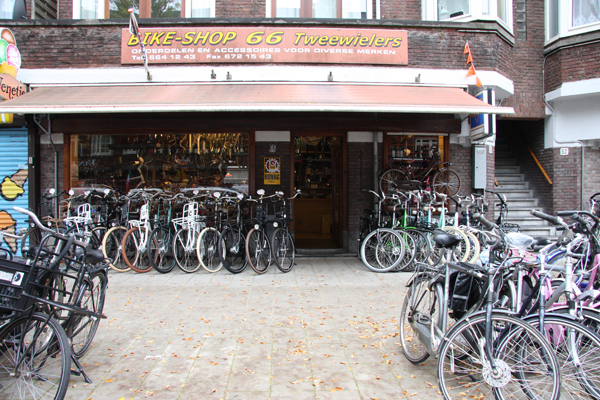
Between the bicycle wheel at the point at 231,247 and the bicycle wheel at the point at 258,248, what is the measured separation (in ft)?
0.60

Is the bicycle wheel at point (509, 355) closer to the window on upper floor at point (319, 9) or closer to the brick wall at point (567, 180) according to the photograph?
the window on upper floor at point (319, 9)

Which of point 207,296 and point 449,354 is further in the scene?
point 207,296

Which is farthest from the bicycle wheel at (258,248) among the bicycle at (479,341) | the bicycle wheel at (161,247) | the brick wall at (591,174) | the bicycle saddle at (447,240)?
the brick wall at (591,174)

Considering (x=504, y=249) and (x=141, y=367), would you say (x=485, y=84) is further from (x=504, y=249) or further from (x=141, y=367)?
(x=141, y=367)

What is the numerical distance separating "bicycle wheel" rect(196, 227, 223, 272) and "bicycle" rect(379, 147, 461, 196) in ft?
11.4

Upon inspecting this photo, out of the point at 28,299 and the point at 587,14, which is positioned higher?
the point at 587,14

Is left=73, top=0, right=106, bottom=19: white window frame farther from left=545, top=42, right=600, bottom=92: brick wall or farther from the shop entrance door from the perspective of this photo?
left=545, top=42, right=600, bottom=92: brick wall

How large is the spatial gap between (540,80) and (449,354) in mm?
8956

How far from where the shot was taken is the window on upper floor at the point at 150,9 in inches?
340

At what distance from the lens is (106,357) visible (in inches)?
143

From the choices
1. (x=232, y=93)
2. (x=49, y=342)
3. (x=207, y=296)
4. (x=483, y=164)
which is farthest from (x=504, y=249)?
(x=483, y=164)

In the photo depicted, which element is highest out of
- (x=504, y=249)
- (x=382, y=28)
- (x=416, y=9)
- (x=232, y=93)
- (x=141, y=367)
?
(x=416, y=9)

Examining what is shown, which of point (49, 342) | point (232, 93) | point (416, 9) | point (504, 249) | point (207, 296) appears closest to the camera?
point (49, 342)

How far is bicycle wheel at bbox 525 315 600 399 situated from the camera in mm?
2449
